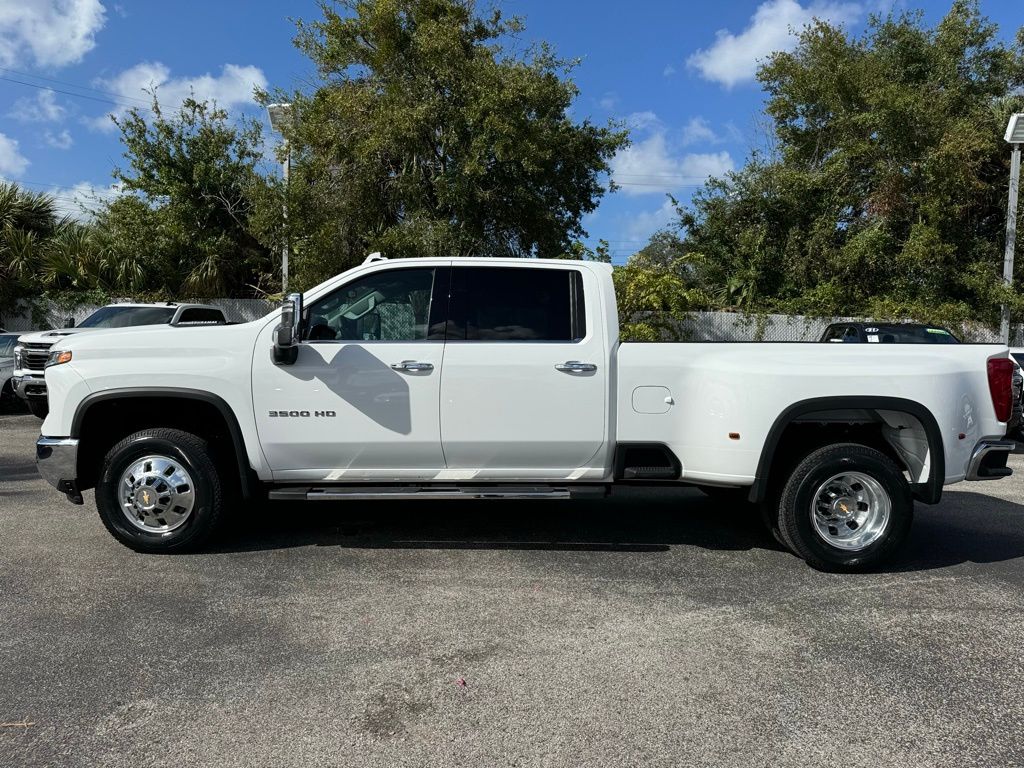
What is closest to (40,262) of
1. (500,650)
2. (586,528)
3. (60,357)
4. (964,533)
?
(60,357)

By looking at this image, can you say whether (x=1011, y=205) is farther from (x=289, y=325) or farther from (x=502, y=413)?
(x=289, y=325)

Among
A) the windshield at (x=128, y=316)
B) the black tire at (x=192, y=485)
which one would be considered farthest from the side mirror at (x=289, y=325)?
the windshield at (x=128, y=316)

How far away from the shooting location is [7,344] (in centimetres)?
1320

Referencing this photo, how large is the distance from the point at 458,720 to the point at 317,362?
8.68 feet

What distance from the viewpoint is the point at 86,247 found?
1936cm

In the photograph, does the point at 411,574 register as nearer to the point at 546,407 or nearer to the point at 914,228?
the point at 546,407

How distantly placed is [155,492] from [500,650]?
2.77 m

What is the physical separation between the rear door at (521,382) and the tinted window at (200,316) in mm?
9248

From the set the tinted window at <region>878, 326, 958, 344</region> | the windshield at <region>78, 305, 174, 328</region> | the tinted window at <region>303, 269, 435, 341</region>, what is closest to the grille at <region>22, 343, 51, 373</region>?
the windshield at <region>78, 305, 174, 328</region>

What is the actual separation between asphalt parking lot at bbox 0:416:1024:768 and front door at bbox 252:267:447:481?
0.69m

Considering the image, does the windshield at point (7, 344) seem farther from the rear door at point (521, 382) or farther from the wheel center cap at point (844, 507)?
the wheel center cap at point (844, 507)

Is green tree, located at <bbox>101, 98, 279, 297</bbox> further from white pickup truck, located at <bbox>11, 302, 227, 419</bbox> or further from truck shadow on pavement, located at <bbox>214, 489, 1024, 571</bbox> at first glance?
truck shadow on pavement, located at <bbox>214, 489, 1024, 571</bbox>

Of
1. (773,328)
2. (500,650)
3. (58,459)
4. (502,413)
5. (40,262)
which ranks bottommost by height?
(500,650)

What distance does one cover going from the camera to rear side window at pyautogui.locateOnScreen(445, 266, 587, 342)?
17.0ft
